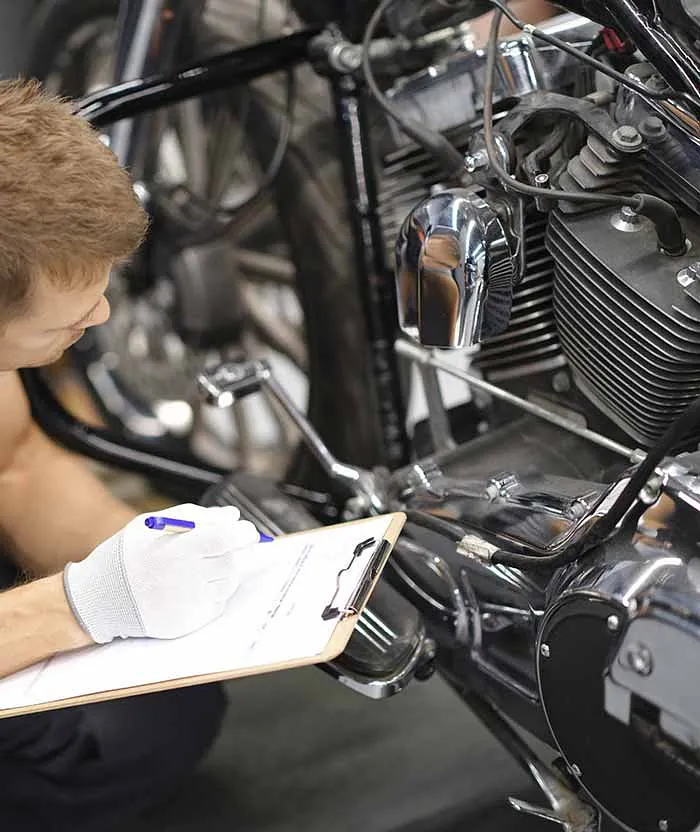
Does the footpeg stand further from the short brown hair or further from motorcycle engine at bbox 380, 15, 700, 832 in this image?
the short brown hair

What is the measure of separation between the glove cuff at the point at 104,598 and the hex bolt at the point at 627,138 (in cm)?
47

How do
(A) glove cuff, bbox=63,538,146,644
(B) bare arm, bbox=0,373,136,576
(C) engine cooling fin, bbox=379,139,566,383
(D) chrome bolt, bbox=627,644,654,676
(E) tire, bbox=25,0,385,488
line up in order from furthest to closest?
(E) tire, bbox=25,0,385,488, (B) bare arm, bbox=0,373,136,576, (C) engine cooling fin, bbox=379,139,566,383, (A) glove cuff, bbox=63,538,146,644, (D) chrome bolt, bbox=627,644,654,676

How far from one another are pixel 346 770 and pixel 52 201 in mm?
761

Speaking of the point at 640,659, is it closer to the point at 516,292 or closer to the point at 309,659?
the point at 309,659

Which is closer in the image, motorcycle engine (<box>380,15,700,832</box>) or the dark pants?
motorcycle engine (<box>380,15,700,832</box>)

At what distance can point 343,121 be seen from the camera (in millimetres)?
1196

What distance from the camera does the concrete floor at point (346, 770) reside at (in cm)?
117

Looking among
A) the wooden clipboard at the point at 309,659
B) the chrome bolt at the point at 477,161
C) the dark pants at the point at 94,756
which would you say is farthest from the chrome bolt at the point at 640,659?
the dark pants at the point at 94,756

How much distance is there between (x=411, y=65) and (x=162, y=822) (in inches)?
33.9

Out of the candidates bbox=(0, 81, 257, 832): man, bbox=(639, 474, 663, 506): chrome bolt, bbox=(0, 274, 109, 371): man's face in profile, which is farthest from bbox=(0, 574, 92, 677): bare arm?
bbox=(639, 474, 663, 506): chrome bolt

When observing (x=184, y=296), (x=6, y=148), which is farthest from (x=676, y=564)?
(x=184, y=296)

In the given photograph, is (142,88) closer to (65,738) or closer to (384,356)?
(384,356)

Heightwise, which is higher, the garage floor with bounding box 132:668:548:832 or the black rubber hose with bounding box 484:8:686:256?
the black rubber hose with bounding box 484:8:686:256

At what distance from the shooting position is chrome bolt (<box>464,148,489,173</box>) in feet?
2.91
